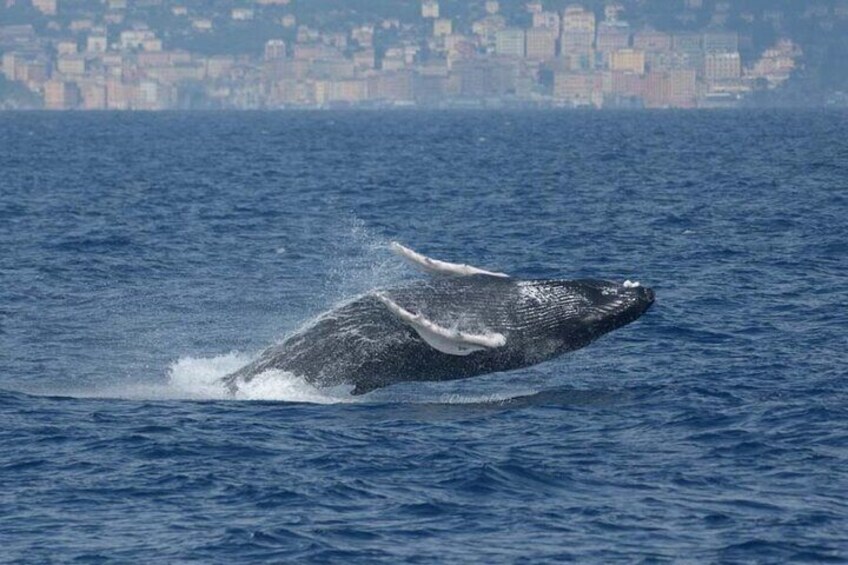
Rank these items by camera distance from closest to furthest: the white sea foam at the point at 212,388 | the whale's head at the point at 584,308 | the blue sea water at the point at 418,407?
the blue sea water at the point at 418,407 < the whale's head at the point at 584,308 < the white sea foam at the point at 212,388

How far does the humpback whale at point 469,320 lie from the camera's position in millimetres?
26156

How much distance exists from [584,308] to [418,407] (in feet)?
10.0

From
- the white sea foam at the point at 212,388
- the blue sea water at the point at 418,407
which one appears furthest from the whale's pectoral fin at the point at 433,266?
the white sea foam at the point at 212,388

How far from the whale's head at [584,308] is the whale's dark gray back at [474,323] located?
0.05 ft

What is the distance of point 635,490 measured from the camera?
22.2 m

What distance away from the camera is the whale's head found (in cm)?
2628

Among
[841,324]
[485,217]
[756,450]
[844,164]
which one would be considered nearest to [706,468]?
[756,450]

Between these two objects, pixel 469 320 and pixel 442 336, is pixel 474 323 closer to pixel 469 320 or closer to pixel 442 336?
pixel 469 320

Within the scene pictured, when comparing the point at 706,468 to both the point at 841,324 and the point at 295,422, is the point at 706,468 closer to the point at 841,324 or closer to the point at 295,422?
the point at 295,422

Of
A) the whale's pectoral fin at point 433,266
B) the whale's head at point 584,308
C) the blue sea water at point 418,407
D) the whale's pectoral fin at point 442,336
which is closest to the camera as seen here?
the blue sea water at point 418,407

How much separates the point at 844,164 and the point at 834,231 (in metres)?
39.0

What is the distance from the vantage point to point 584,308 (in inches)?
1041

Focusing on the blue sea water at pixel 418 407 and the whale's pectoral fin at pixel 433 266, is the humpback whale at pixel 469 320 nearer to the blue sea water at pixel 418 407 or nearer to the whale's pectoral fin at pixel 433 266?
the whale's pectoral fin at pixel 433 266

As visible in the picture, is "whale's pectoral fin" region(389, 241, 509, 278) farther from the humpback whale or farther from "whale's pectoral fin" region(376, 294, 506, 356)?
"whale's pectoral fin" region(376, 294, 506, 356)
